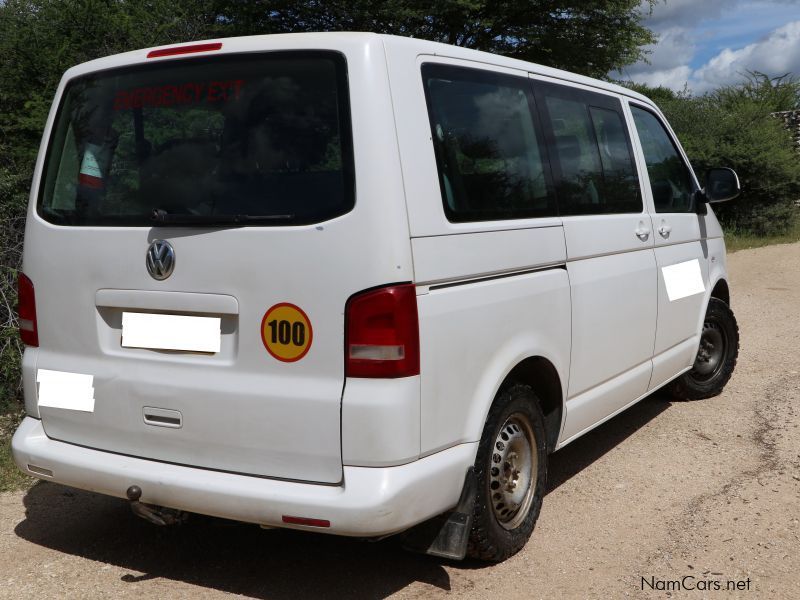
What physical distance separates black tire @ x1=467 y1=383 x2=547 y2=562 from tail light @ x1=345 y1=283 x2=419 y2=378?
0.68 m

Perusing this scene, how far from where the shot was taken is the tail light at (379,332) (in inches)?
113

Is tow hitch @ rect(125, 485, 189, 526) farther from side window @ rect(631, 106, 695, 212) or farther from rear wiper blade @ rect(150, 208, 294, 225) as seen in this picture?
side window @ rect(631, 106, 695, 212)

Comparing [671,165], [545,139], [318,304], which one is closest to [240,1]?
[671,165]

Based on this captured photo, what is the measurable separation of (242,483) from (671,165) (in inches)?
139

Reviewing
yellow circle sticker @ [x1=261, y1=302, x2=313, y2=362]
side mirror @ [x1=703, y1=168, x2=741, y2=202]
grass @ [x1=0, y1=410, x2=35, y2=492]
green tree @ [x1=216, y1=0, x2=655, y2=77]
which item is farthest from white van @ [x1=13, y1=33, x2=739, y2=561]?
green tree @ [x1=216, y1=0, x2=655, y2=77]

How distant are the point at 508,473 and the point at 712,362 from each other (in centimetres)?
314

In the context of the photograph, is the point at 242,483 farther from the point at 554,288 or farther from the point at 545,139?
the point at 545,139

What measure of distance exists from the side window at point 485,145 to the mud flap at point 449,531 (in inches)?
39.6

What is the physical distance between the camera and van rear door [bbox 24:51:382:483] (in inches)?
115

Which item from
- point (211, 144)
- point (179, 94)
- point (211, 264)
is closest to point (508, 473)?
point (211, 264)

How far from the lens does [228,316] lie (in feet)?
10.1

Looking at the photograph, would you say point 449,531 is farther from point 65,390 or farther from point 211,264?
point 65,390

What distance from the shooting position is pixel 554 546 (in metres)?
3.86

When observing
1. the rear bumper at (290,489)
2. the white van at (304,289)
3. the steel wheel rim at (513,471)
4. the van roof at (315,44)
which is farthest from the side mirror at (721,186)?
the rear bumper at (290,489)
